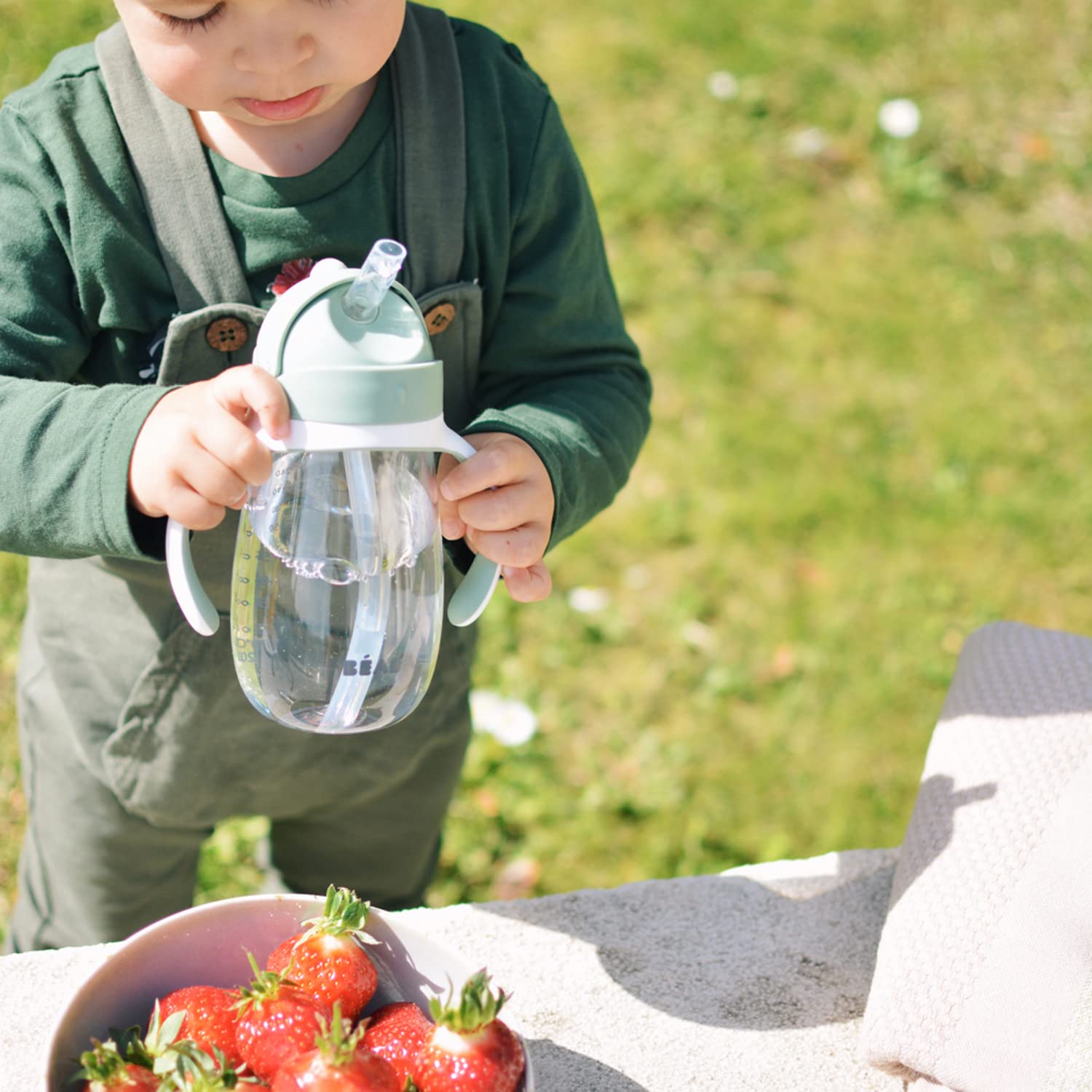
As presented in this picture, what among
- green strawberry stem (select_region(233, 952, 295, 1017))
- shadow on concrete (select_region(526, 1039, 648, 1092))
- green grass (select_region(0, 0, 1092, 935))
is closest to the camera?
green strawberry stem (select_region(233, 952, 295, 1017))

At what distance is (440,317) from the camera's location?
137cm

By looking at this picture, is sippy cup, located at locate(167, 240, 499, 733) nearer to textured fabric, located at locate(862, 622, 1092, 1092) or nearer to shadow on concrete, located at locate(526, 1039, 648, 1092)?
shadow on concrete, located at locate(526, 1039, 648, 1092)

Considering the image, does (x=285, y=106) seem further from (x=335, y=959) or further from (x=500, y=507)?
(x=335, y=959)

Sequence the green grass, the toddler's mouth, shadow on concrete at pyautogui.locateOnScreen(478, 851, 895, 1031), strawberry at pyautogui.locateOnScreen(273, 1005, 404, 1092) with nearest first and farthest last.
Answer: strawberry at pyautogui.locateOnScreen(273, 1005, 404, 1092) → the toddler's mouth → shadow on concrete at pyautogui.locateOnScreen(478, 851, 895, 1031) → the green grass

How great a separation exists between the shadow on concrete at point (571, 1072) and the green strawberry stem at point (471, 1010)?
0.29 meters

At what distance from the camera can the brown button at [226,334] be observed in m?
1.29

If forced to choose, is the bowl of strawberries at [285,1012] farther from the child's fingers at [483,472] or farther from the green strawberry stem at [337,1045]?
the child's fingers at [483,472]

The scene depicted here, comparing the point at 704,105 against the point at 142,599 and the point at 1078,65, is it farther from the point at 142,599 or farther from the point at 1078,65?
the point at 142,599

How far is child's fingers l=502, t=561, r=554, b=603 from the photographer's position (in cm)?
125

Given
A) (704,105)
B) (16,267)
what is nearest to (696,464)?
(704,105)

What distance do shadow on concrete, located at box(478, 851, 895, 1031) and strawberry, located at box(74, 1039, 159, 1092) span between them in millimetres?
546

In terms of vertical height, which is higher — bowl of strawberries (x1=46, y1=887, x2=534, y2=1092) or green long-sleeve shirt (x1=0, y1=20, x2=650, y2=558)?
green long-sleeve shirt (x1=0, y1=20, x2=650, y2=558)

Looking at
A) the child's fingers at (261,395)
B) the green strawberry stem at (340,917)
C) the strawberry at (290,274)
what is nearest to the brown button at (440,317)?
the strawberry at (290,274)

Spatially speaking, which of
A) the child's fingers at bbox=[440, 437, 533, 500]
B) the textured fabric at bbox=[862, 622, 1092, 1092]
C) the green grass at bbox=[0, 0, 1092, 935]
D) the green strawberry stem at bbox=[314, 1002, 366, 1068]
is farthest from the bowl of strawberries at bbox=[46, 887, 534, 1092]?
the green grass at bbox=[0, 0, 1092, 935]
